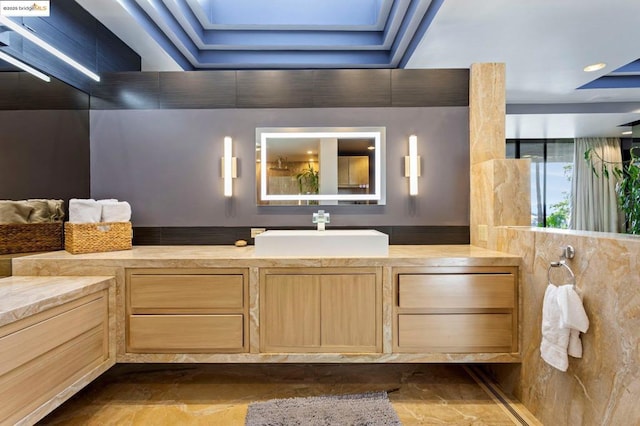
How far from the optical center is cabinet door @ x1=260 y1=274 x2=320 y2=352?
196cm

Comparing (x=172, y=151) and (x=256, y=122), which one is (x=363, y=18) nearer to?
(x=256, y=122)

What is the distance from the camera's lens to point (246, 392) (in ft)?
7.06

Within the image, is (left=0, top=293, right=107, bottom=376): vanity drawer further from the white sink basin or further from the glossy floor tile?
the white sink basin

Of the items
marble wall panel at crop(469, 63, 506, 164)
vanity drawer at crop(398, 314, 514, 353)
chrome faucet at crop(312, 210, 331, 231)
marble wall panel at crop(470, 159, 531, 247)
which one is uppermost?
marble wall panel at crop(469, 63, 506, 164)

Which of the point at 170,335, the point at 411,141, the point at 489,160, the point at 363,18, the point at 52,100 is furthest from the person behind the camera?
the point at 363,18

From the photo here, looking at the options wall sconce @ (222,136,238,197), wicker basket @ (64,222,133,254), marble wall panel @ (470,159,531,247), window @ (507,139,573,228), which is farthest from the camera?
window @ (507,139,573,228)

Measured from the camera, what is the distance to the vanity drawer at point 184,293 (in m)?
1.95

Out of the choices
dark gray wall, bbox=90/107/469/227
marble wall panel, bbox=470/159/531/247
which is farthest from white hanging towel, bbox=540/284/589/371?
dark gray wall, bbox=90/107/469/227

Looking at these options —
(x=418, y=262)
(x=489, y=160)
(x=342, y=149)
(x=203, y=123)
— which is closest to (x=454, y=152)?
(x=489, y=160)

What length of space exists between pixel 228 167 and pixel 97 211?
96 centimetres

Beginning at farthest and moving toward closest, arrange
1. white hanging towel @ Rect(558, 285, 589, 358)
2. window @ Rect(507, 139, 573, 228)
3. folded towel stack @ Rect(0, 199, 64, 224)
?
1. window @ Rect(507, 139, 573, 228)
2. folded towel stack @ Rect(0, 199, 64, 224)
3. white hanging towel @ Rect(558, 285, 589, 358)

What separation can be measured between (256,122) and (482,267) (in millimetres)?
1975

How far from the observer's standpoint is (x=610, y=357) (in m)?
1.37

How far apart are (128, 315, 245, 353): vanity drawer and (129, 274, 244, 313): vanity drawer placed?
5 cm
